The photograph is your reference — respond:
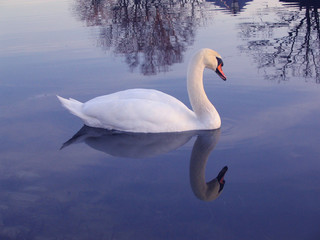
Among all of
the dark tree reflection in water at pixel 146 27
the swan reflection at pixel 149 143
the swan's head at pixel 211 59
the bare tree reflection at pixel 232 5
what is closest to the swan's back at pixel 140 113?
the swan reflection at pixel 149 143

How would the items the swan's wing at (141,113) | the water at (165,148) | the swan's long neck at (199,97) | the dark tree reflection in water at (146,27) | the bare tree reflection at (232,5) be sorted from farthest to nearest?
the bare tree reflection at (232,5) < the dark tree reflection in water at (146,27) < the swan's long neck at (199,97) < the swan's wing at (141,113) < the water at (165,148)

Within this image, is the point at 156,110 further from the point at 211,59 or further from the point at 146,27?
the point at 146,27

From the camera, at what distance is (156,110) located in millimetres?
6309

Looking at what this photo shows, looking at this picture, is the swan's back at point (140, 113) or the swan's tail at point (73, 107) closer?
the swan's back at point (140, 113)

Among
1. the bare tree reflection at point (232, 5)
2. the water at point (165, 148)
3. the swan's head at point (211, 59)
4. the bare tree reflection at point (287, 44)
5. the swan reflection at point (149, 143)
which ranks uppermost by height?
the swan's head at point (211, 59)

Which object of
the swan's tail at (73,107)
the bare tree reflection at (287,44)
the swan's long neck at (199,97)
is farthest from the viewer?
the bare tree reflection at (287,44)

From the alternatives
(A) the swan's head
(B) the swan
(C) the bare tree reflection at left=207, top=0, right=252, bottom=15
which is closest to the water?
(B) the swan

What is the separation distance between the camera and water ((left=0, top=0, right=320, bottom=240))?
4.14 meters

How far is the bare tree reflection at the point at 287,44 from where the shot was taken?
8.88m

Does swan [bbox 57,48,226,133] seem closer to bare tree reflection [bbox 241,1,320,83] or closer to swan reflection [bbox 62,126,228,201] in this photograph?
swan reflection [bbox 62,126,228,201]

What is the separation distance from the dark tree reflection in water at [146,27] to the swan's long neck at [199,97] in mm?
2837

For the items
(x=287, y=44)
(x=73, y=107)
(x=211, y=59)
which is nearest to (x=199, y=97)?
(x=211, y=59)

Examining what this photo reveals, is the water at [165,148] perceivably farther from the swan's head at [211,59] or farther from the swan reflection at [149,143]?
the swan's head at [211,59]

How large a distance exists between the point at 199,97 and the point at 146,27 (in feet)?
28.1
